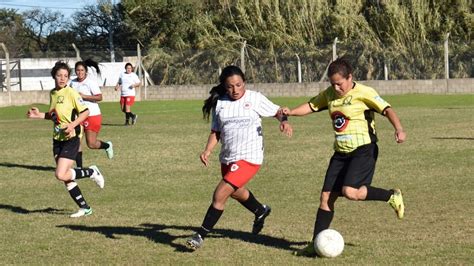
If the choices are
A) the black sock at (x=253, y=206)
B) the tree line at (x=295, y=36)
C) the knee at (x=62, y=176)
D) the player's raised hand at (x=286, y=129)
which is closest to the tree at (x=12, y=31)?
the tree line at (x=295, y=36)

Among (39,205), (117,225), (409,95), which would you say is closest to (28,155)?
(39,205)

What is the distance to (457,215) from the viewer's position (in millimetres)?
8344

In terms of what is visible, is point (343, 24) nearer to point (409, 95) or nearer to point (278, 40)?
point (278, 40)

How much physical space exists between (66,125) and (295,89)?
28615 millimetres

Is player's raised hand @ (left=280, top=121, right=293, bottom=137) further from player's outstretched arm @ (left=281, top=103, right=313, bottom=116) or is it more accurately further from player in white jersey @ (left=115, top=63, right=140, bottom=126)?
player in white jersey @ (left=115, top=63, right=140, bottom=126)

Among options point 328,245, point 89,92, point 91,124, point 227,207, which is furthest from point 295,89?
point 328,245

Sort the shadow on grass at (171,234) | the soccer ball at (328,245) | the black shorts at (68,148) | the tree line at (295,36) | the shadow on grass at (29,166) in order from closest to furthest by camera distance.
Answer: the soccer ball at (328,245) < the shadow on grass at (171,234) < the black shorts at (68,148) < the shadow on grass at (29,166) < the tree line at (295,36)

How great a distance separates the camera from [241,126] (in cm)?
718

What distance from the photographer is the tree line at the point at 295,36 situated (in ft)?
124

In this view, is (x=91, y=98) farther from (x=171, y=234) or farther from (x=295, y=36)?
(x=295, y=36)

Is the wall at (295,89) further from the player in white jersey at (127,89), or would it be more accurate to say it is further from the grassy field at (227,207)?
the grassy field at (227,207)

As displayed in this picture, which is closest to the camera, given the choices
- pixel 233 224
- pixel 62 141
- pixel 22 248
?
pixel 22 248

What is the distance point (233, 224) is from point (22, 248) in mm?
2113

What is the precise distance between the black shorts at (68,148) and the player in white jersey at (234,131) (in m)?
2.49
